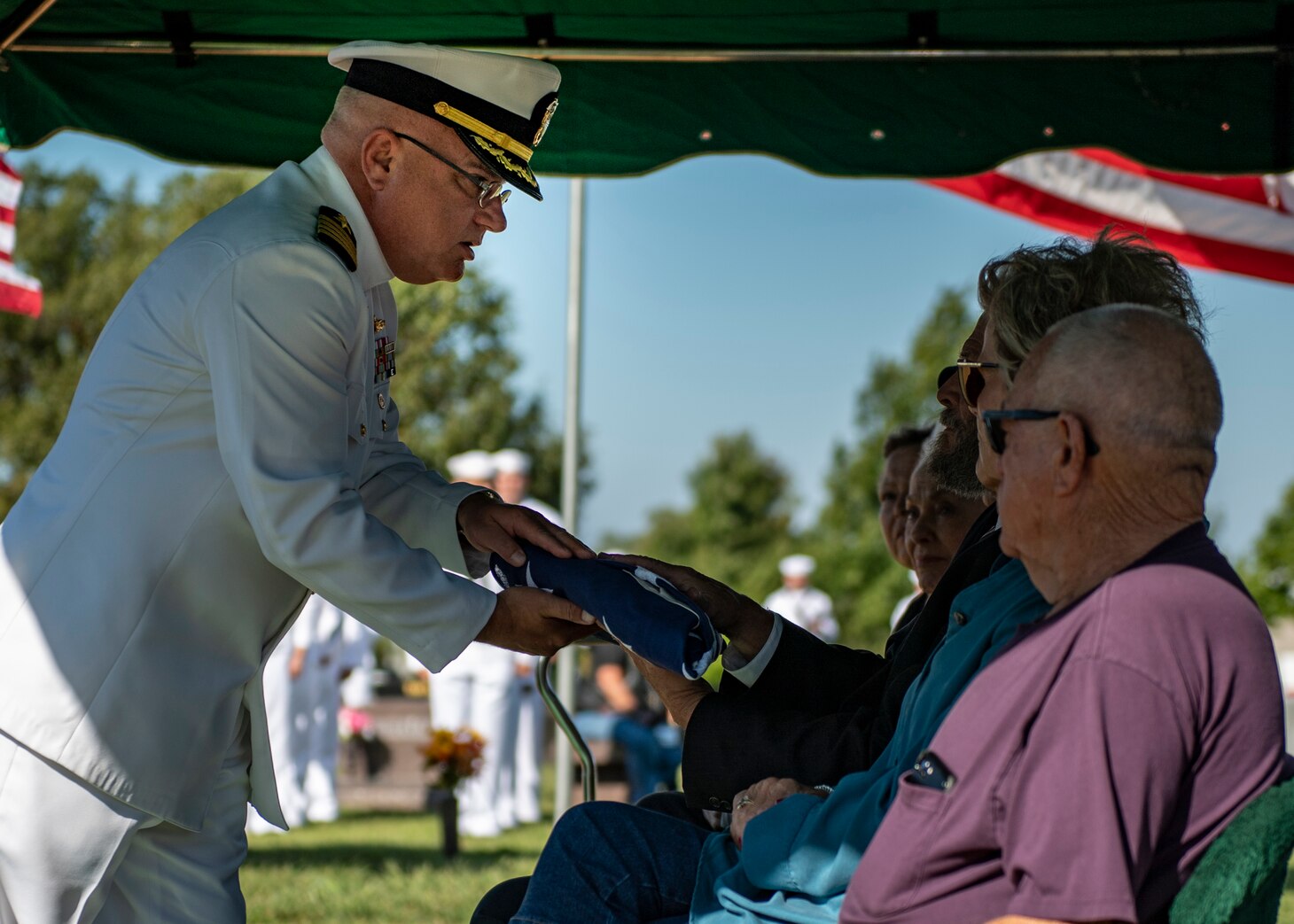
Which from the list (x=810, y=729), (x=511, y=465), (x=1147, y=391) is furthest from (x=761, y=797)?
(x=511, y=465)

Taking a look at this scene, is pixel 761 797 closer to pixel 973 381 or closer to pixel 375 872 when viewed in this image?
pixel 973 381

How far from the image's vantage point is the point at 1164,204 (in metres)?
6.40

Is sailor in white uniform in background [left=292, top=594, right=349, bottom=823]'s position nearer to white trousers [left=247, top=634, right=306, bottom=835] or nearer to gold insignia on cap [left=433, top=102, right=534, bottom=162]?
white trousers [left=247, top=634, right=306, bottom=835]

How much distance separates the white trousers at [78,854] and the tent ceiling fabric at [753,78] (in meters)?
2.24

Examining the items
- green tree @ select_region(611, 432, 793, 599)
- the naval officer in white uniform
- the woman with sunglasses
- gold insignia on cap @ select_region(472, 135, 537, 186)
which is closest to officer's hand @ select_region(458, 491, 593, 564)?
the naval officer in white uniform

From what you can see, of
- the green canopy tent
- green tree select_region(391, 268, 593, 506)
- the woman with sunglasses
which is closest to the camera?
the woman with sunglasses

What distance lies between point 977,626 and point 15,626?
158cm

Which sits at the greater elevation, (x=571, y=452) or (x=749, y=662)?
(x=571, y=452)

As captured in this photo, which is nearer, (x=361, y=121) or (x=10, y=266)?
(x=361, y=121)

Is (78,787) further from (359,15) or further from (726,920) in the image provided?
(359,15)

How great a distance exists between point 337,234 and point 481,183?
0.31 metres

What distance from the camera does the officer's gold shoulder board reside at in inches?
94.5

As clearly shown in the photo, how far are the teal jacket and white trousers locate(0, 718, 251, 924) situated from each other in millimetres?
961

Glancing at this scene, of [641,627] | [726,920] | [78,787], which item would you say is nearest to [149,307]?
[78,787]
